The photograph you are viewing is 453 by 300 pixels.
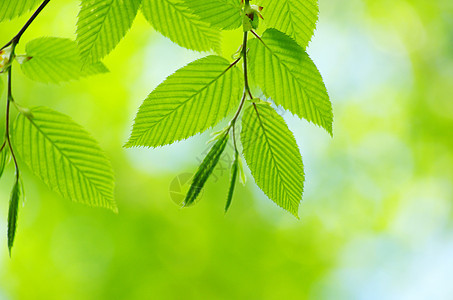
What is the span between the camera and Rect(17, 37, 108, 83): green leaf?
2.30ft

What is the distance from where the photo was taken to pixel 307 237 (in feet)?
15.9

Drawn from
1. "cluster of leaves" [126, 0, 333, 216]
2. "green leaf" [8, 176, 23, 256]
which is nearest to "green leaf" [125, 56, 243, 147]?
"cluster of leaves" [126, 0, 333, 216]

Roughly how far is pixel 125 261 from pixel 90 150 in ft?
12.8

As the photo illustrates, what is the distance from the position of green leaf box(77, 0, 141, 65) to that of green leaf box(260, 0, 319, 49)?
17 cm

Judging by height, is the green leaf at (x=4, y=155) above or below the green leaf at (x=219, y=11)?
below

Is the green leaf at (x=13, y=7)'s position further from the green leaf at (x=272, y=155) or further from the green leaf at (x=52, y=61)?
the green leaf at (x=272, y=155)

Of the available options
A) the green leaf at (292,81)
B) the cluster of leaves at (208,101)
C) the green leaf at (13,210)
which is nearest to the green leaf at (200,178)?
the cluster of leaves at (208,101)

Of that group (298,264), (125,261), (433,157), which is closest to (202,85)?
(125,261)

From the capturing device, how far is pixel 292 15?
59 cm

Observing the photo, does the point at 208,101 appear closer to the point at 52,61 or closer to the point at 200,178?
the point at 200,178

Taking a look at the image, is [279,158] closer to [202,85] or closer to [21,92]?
[202,85]

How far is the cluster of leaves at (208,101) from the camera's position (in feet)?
1.87

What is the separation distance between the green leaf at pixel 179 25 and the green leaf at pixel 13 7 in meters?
0.15

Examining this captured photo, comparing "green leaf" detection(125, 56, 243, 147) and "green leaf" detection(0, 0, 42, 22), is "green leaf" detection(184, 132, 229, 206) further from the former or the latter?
"green leaf" detection(0, 0, 42, 22)
